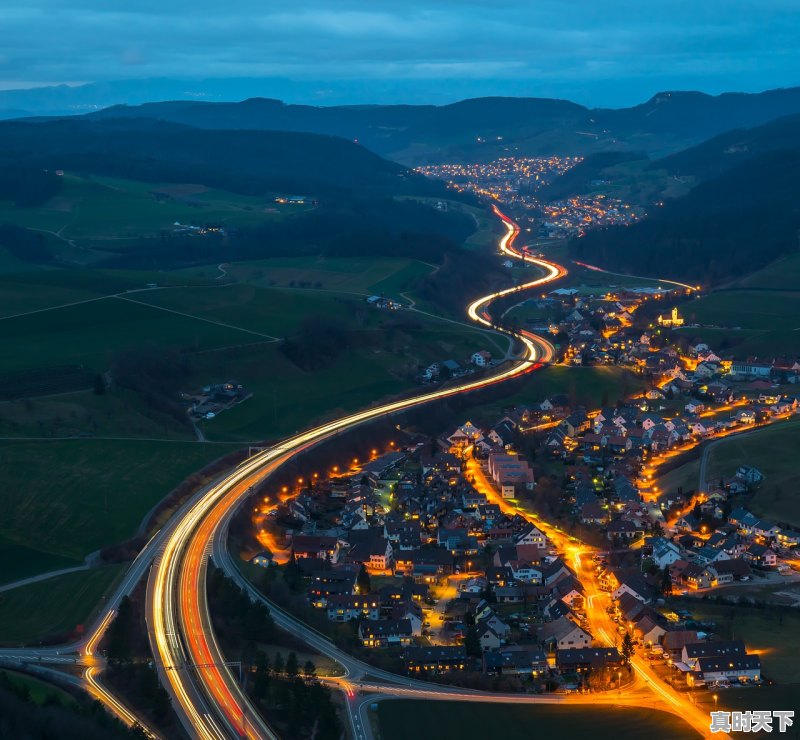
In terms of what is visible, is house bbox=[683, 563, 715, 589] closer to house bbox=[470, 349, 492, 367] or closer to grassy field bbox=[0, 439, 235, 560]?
grassy field bbox=[0, 439, 235, 560]

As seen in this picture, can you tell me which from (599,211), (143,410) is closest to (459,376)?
(143,410)

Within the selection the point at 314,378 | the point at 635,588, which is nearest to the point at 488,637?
the point at 635,588

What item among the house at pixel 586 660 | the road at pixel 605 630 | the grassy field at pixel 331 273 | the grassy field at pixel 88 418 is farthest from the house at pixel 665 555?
the grassy field at pixel 331 273

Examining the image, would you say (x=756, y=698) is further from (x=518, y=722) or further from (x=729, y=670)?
(x=518, y=722)

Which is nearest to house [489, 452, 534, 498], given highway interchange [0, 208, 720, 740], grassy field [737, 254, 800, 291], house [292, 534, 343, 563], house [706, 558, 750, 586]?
highway interchange [0, 208, 720, 740]

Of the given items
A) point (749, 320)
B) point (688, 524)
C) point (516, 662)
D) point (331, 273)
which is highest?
point (331, 273)
